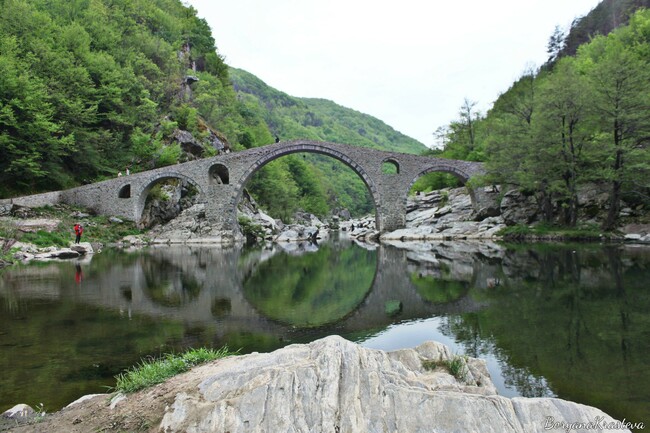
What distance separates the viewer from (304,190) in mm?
70875

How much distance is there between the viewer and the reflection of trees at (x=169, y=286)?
10255 mm

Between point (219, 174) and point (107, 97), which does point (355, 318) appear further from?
point (107, 97)

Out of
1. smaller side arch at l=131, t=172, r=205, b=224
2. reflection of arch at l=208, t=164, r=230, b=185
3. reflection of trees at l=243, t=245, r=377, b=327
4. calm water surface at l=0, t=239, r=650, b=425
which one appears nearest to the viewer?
calm water surface at l=0, t=239, r=650, b=425

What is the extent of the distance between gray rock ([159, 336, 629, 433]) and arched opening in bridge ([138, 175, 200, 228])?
3251cm

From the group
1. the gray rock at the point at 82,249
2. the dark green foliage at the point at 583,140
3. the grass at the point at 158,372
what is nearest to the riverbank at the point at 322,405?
the grass at the point at 158,372

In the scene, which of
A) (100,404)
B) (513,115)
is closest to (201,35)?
(513,115)

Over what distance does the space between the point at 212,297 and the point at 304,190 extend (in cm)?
6063

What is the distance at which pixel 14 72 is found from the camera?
24.4 metres

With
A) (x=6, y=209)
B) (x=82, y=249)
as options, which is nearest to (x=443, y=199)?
(x=82, y=249)

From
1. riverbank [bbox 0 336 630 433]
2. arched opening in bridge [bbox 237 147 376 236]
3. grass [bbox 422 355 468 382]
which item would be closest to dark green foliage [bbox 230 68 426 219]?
arched opening in bridge [bbox 237 147 376 236]

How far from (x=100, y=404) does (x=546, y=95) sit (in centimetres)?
2791

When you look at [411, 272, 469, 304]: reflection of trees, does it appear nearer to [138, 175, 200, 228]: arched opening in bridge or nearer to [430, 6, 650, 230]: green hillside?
[430, 6, 650, 230]: green hillside

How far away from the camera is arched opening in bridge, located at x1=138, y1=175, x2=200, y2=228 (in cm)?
3350

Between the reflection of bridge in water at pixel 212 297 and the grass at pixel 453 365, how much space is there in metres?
3.28
